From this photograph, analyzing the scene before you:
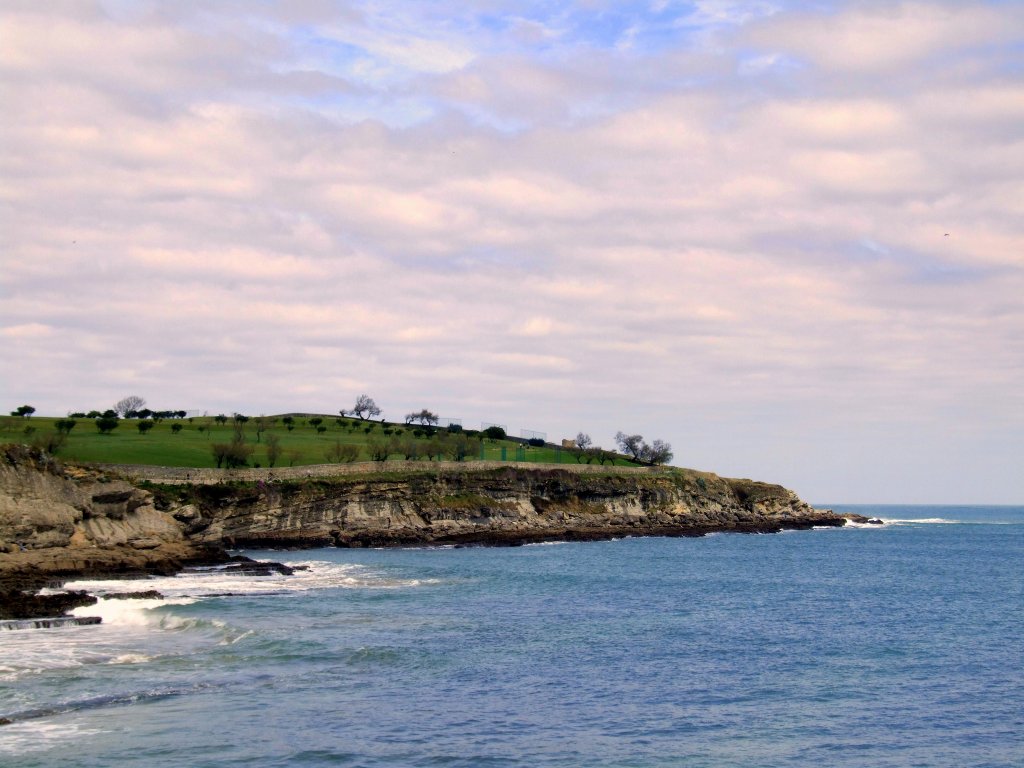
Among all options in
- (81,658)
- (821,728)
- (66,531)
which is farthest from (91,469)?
(821,728)

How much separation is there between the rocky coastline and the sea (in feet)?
25.7

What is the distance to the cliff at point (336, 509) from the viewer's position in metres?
62.2

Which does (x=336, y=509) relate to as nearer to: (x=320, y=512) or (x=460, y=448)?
(x=320, y=512)

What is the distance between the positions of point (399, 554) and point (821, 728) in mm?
57261

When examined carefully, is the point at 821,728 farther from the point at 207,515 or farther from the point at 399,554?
the point at 207,515

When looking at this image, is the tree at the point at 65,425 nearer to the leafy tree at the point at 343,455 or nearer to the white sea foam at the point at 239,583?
the leafy tree at the point at 343,455

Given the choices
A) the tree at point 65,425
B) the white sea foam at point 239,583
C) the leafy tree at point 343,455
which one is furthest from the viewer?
the tree at point 65,425

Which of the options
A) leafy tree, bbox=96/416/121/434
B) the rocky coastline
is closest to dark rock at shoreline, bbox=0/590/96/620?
the rocky coastline

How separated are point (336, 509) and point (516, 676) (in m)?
60.9

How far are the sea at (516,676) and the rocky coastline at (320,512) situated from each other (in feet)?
25.7

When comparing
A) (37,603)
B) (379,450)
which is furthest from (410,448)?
(37,603)

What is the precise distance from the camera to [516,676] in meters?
31.6

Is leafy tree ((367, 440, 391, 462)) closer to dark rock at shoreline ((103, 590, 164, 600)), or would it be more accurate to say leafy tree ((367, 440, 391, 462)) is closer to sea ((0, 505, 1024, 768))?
sea ((0, 505, 1024, 768))

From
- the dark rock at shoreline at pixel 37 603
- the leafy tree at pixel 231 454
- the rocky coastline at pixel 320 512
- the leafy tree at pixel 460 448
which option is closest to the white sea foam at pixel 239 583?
the dark rock at shoreline at pixel 37 603
